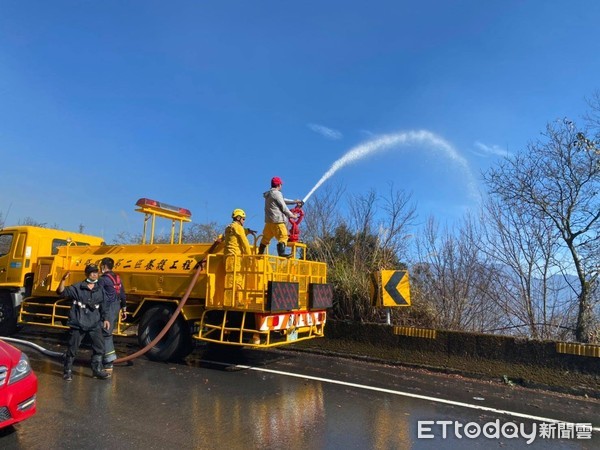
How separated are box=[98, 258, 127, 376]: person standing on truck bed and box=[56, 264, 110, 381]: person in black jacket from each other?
5.6 inches

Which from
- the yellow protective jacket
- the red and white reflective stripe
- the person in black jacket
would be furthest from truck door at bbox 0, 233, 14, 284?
the red and white reflective stripe

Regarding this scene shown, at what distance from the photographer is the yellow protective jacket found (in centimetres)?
752

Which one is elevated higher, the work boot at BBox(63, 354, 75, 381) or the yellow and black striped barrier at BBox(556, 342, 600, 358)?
the yellow and black striped barrier at BBox(556, 342, 600, 358)

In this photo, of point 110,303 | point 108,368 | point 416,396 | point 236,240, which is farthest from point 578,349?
point 110,303

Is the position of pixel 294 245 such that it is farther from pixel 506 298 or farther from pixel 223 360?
pixel 506 298

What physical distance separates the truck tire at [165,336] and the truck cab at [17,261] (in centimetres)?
372

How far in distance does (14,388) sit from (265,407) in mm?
2720

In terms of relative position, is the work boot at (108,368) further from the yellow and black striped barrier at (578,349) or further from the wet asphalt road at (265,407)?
the yellow and black striped barrier at (578,349)

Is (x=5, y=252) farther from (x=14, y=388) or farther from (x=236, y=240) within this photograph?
(x=14, y=388)

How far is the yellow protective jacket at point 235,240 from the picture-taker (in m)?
7.52

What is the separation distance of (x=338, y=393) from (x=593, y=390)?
12.8ft

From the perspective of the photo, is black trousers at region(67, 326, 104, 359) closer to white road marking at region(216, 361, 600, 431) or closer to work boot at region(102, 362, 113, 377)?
work boot at region(102, 362, 113, 377)

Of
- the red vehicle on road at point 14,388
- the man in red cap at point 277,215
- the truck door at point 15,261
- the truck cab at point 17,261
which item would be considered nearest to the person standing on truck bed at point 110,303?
the red vehicle on road at point 14,388

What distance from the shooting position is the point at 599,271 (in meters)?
7.63
